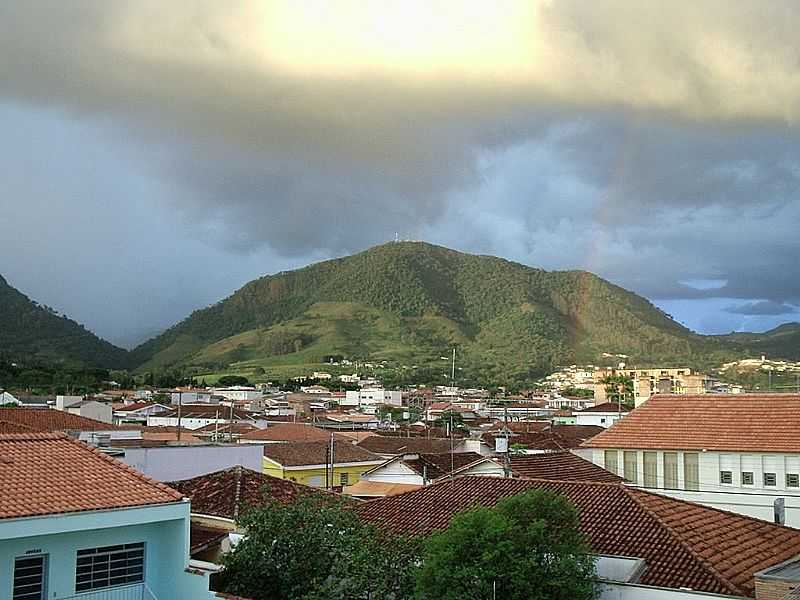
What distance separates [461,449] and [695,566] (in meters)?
38.1

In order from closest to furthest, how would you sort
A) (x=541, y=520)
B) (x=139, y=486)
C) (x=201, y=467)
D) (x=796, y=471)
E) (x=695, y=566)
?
1. (x=541, y=520)
2. (x=695, y=566)
3. (x=139, y=486)
4. (x=796, y=471)
5. (x=201, y=467)

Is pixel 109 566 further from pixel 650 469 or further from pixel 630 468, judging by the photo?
pixel 650 469

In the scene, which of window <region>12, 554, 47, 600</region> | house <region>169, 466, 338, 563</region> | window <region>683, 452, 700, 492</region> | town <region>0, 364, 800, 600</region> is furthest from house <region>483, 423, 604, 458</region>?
window <region>12, 554, 47, 600</region>

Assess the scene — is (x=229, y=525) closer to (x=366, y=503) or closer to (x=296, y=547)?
(x=366, y=503)

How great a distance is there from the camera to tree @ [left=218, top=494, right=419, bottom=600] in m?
16.9

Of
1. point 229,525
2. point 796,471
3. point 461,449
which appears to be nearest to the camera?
point 229,525

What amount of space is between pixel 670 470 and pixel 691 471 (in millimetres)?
794

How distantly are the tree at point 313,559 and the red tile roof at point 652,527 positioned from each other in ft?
10.1

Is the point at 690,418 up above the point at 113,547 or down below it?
above

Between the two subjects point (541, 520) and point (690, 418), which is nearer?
point (541, 520)

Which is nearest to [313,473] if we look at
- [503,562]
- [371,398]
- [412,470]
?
[412,470]

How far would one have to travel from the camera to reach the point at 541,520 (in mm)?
16312

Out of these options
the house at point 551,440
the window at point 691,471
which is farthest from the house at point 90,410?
the window at point 691,471

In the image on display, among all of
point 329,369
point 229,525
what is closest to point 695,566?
point 229,525
